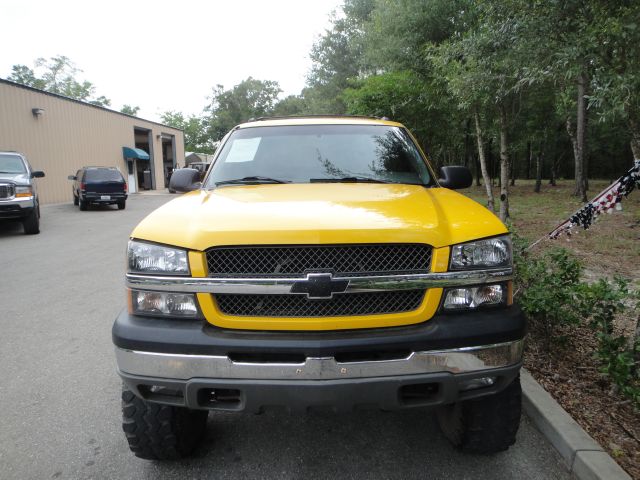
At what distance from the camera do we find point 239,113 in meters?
69.4

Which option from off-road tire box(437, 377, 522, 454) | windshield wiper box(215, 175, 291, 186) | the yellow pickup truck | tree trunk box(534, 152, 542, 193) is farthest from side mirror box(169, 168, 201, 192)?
tree trunk box(534, 152, 542, 193)

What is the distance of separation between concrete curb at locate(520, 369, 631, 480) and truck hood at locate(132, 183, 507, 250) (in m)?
1.24

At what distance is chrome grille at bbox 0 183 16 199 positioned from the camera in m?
10.9

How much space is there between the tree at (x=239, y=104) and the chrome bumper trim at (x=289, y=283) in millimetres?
69033

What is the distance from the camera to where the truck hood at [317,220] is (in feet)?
6.84

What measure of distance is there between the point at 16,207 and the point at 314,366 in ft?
37.9

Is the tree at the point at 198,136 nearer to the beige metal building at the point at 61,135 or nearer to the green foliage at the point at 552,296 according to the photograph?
the beige metal building at the point at 61,135

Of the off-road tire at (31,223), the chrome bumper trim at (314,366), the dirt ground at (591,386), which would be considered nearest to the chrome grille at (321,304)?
the chrome bumper trim at (314,366)

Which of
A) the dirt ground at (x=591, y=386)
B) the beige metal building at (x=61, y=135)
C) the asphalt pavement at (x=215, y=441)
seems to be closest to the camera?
the asphalt pavement at (x=215, y=441)

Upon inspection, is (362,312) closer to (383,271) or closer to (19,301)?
(383,271)

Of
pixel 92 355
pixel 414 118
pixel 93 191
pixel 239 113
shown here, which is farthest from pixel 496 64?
pixel 239 113

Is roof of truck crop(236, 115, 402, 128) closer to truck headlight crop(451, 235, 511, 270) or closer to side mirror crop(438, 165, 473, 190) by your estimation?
side mirror crop(438, 165, 473, 190)

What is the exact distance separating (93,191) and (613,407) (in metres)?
19.3

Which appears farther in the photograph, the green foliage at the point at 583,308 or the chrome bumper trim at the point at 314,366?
the green foliage at the point at 583,308
